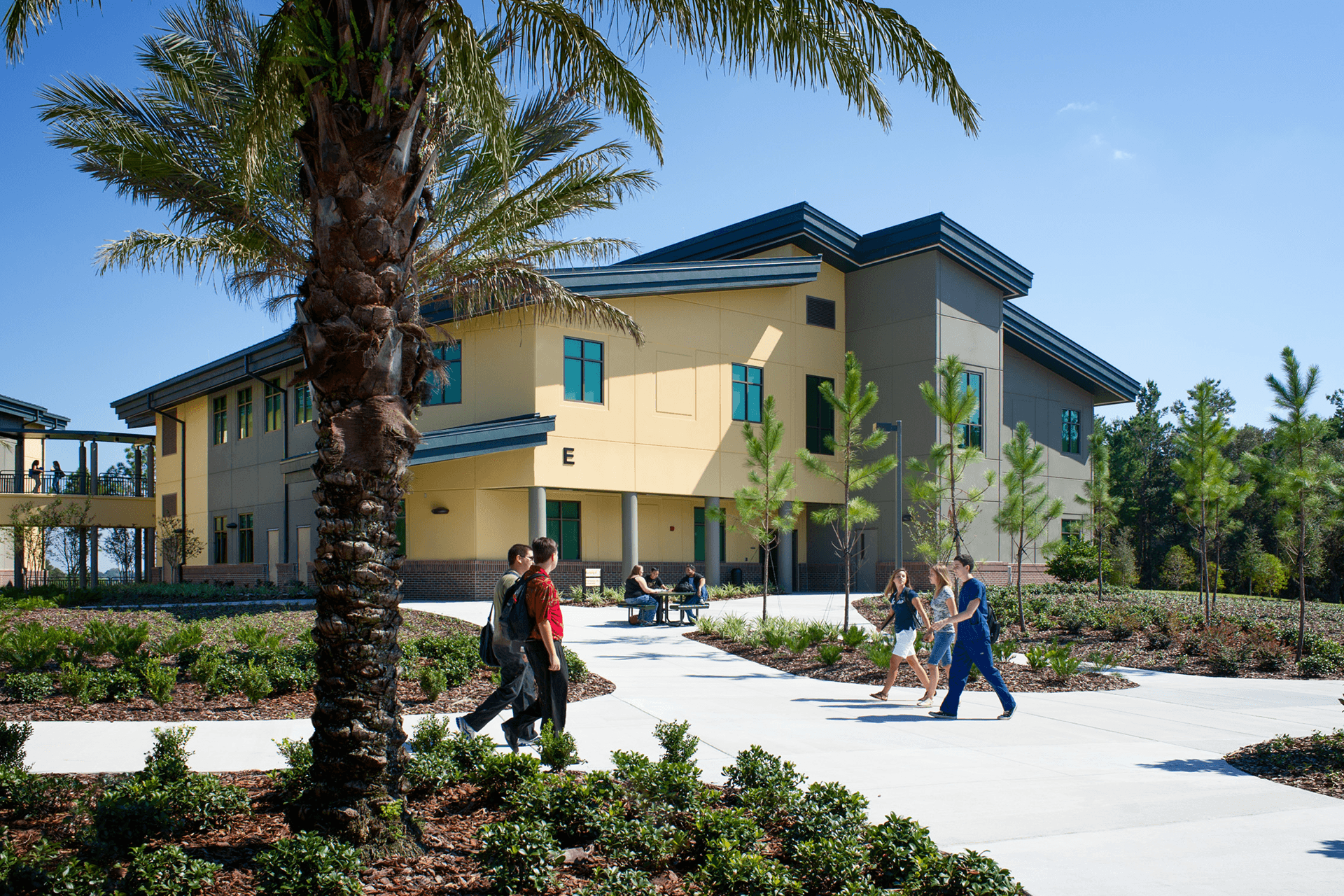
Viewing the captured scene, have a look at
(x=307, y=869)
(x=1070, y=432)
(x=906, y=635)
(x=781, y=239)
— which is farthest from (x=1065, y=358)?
(x=307, y=869)

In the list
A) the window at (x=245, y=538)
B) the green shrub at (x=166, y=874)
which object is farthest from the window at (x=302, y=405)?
the green shrub at (x=166, y=874)

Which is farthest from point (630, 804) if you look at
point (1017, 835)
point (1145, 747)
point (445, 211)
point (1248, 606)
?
point (1248, 606)

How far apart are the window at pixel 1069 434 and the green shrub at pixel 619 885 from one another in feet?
106

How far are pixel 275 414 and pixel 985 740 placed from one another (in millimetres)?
26366

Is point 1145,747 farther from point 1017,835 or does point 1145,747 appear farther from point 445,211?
point 445,211

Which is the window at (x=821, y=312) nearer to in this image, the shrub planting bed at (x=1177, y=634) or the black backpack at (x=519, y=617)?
the shrub planting bed at (x=1177, y=634)

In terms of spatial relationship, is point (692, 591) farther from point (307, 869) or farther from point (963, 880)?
point (307, 869)

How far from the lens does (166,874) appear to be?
13.4ft

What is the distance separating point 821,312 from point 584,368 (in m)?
8.94

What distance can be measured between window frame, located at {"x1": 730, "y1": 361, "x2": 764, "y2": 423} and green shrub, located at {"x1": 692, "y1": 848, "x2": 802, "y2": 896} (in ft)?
75.7

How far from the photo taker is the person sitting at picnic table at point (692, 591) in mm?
18531

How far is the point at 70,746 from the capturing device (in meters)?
7.73

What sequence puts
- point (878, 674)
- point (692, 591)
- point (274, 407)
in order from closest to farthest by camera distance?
point (878, 674)
point (692, 591)
point (274, 407)

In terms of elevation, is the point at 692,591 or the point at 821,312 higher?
the point at 821,312
